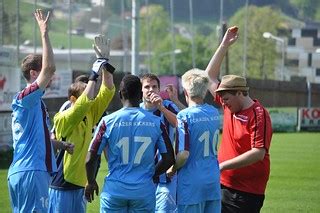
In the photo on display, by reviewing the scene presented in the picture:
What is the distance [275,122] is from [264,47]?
71.2 meters

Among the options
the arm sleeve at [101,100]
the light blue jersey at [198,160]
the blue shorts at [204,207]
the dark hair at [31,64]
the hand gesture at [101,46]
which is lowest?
the blue shorts at [204,207]

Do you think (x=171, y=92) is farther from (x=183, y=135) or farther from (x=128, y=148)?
(x=128, y=148)

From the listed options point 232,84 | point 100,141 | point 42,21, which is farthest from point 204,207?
point 42,21

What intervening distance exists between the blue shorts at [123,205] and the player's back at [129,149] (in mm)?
60

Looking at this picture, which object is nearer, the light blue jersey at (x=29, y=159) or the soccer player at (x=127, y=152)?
the soccer player at (x=127, y=152)

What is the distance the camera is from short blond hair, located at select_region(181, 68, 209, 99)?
422 inches

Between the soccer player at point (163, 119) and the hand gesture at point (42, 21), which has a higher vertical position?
the hand gesture at point (42, 21)

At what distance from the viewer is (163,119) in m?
12.7

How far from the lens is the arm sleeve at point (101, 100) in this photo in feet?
38.5

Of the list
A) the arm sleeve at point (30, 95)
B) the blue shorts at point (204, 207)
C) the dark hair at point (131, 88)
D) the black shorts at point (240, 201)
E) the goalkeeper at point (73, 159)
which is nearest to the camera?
the dark hair at point (131, 88)

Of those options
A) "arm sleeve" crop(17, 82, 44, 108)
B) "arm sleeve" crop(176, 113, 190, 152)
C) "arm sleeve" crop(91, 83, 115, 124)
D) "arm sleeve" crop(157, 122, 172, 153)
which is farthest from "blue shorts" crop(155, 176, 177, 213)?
"arm sleeve" crop(17, 82, 44, 108)

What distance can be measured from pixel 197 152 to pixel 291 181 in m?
14.4

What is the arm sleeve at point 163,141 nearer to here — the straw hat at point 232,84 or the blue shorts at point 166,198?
the straw hat at point 232,84

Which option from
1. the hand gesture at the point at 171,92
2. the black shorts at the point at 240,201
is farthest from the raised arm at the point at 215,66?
the black shorts at the point at 240,201
